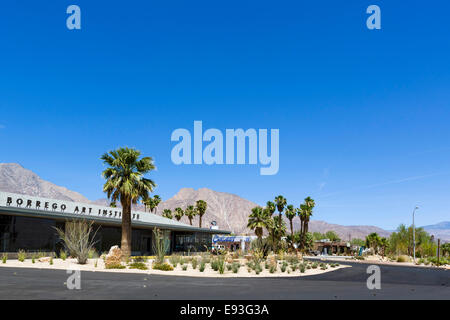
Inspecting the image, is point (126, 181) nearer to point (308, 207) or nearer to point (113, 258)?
point (113, 258)

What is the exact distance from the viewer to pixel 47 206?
51219 millimetres

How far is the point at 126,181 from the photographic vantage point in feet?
133

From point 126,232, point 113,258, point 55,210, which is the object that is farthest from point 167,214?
point 113,258

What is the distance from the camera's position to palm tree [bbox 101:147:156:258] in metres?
40.2

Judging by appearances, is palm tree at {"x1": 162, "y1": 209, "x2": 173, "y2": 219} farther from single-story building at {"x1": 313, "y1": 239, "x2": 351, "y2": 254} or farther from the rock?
the rock

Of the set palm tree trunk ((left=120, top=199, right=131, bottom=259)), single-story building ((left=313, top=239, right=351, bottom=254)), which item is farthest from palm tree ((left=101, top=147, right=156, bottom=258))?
single-story building ((left=313, top=239, right=351, bottom=254))

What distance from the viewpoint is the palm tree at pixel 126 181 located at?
132 feet

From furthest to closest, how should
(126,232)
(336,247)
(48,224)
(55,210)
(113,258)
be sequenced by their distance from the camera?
(336,247)
(55,210)
(48,224)
(126,232)
(113,258)

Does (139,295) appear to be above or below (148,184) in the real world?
below

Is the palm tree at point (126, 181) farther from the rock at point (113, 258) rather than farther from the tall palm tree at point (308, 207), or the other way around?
the tall palm tree at point (308, 207)

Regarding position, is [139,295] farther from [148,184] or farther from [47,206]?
[47,206]

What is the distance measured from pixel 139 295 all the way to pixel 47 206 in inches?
1576
